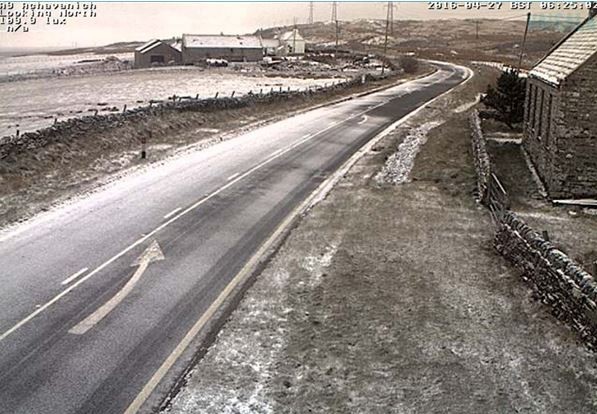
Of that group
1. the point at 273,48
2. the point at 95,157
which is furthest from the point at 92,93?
the point at 273,48

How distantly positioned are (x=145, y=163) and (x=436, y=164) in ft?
38.6

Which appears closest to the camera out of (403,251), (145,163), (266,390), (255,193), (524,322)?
(266,390)

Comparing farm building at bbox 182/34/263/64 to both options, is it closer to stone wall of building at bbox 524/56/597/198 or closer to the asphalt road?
the asphalt road

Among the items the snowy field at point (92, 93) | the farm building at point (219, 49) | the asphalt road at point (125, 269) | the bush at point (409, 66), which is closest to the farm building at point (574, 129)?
the asphalt road at point (125, 269)

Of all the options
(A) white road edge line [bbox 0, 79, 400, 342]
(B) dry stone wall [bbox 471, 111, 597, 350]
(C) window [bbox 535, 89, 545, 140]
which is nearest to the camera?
(B) dry stone wall [bbox 471, 111, 597, 350]

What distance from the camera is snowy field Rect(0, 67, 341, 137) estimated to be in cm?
4072

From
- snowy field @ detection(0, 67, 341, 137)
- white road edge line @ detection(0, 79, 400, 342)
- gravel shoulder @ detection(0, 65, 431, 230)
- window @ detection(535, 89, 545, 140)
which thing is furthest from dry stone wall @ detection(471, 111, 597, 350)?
snowy field @ detection(0, 67, 341, 137)

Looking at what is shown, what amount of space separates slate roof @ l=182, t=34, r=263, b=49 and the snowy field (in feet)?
109

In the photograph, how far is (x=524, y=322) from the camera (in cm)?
1184

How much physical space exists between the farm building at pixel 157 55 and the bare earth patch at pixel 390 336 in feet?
351

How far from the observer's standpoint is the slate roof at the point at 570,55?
21.6m

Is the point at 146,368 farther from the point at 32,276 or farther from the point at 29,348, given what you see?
the point at 32,276

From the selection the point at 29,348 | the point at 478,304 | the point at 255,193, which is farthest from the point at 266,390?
the point at 255,193

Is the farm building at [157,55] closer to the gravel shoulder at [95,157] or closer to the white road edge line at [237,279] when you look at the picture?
the gravel shoulder at [95,157]
